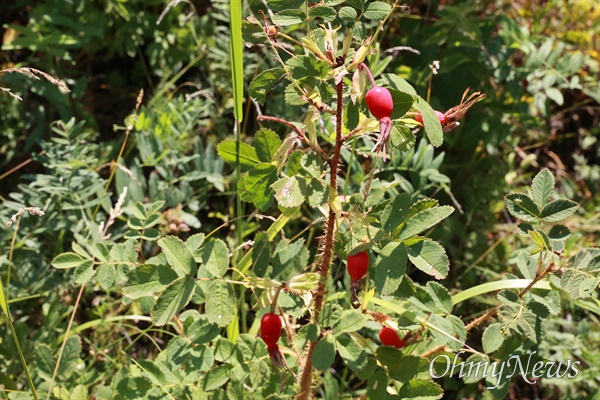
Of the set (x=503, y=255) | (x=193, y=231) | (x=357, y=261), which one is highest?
(x=357, y=261)

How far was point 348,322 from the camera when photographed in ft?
4.26

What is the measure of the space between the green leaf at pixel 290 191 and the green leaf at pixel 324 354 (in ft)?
0.92

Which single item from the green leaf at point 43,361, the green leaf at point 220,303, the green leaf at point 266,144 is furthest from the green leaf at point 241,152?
the green leaf at point 43,361

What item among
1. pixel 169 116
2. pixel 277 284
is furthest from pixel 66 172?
pixel 277 284

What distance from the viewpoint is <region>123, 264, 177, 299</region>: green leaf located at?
4.33 ft

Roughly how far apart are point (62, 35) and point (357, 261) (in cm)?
160

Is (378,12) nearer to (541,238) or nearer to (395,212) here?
(395,212)

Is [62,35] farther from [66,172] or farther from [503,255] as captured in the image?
[503,255]

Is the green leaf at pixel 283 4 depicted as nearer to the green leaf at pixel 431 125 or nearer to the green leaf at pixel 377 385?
the green leaf at pixel 431 125

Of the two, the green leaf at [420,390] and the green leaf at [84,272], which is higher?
the green leaf at [84,272]

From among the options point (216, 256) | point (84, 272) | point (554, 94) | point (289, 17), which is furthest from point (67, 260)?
point (554, 94)

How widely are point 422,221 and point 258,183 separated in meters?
0.31

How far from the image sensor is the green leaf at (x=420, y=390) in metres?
1.34

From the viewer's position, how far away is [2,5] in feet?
9.02
